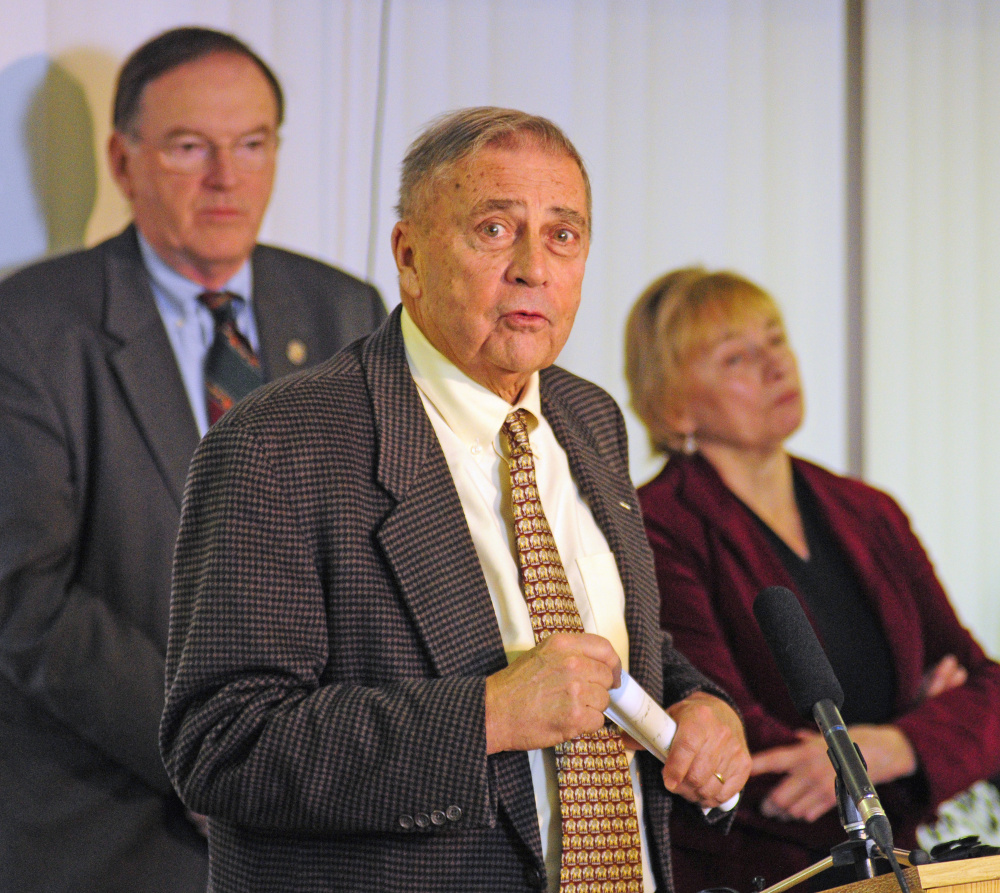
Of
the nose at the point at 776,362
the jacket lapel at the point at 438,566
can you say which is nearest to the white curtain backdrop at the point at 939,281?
the nose at the point at 776,362

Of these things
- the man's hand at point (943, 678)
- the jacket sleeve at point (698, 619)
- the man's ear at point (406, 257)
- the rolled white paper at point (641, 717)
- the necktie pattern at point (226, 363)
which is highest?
the man's ear at point (406, 257)

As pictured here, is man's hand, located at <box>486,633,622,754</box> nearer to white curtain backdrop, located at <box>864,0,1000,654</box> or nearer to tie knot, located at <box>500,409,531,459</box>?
tie knot, located at <box>500,409,531,459</box>

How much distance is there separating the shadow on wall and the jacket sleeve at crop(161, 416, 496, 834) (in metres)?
1.50

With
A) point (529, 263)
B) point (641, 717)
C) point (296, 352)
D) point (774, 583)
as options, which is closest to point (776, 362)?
point (774, 583)

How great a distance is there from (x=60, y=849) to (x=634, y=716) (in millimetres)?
1224

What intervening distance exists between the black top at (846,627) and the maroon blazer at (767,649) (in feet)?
0.09

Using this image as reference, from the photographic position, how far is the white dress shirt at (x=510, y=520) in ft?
4.73

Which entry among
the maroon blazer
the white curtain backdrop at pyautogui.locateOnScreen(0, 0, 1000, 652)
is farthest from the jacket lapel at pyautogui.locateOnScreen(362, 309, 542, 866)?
the white curtain backdrop at pyautogui.locateOnScreen(0, 0, 1000, 652)

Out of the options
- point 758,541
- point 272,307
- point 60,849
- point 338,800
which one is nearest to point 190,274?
point 272,307

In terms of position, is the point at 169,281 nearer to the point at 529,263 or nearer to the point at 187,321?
the point at 187,321

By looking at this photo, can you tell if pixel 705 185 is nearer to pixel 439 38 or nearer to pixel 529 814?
pixel 439 38

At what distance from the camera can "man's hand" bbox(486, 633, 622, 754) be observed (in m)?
1.27

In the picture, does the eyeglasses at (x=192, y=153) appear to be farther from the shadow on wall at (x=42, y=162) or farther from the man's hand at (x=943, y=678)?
the man's hand at (x=943, y=678)

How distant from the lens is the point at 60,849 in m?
2.11
